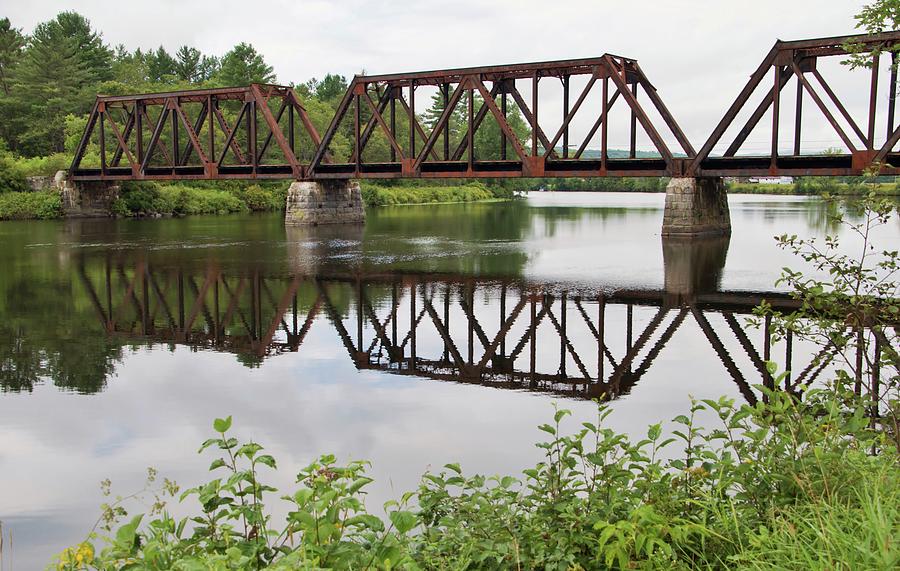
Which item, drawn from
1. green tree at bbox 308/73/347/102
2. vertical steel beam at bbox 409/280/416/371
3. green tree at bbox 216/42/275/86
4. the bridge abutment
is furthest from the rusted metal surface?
green tree at bbox 308/73/347/102

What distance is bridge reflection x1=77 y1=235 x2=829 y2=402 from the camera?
45.1 feet

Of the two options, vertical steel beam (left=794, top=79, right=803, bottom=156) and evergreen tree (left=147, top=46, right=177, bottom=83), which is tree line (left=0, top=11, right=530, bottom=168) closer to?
evergreen tree (left=147, top=46, right=177, bottom=83)

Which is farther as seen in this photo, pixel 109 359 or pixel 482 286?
pixel 482 286

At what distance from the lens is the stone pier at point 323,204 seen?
54.4 meters

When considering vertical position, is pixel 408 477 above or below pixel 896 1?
below

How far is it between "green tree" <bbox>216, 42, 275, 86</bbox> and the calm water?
254 feet

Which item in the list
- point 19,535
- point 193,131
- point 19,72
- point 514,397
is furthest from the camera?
point 19,72

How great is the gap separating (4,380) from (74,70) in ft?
299

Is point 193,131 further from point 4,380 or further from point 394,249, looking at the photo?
point 4,380

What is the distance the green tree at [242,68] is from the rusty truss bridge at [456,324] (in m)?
82.5

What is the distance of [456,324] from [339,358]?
3.83m

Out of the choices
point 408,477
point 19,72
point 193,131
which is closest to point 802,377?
point 408,477

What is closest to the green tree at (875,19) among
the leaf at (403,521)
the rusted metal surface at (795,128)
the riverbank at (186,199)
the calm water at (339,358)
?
the calm water at (339,358)

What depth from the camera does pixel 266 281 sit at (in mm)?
25312
